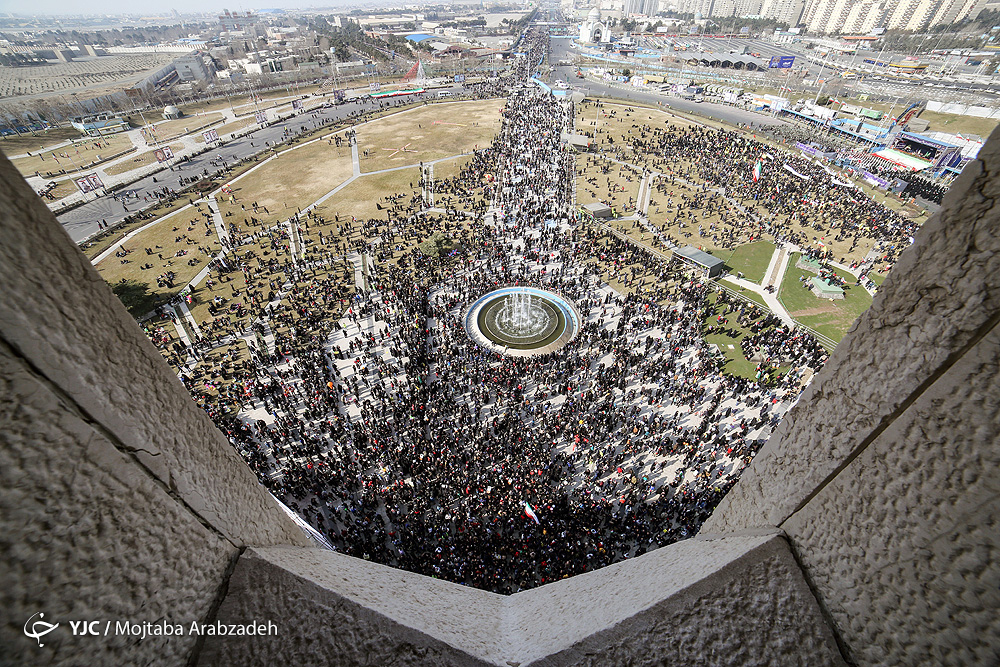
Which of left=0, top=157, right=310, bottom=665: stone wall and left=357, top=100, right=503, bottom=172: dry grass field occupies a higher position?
left=0, top=157, right=310, bottom=665: stone wall

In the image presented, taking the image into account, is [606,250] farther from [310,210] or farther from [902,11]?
[902,11]

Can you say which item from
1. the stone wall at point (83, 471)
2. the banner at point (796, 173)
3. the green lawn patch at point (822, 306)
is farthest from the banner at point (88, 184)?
the banner at point (796, 173)

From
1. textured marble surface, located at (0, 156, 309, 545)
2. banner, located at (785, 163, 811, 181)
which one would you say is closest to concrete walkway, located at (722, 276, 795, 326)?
banner, located at (785, 163, 811, 181)

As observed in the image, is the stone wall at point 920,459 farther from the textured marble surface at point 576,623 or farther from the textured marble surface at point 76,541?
the textured marble surface at point 76,541

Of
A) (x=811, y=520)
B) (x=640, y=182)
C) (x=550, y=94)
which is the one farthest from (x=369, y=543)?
(x=550, y=94)

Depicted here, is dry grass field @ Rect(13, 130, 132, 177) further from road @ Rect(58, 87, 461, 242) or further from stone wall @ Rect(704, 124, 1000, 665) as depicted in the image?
stone wall @ Rect(704, 124, 1000, 665)

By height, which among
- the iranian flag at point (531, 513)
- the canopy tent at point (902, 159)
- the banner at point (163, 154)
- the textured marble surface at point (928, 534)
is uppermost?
the textured marble surface at point (928, 534)
